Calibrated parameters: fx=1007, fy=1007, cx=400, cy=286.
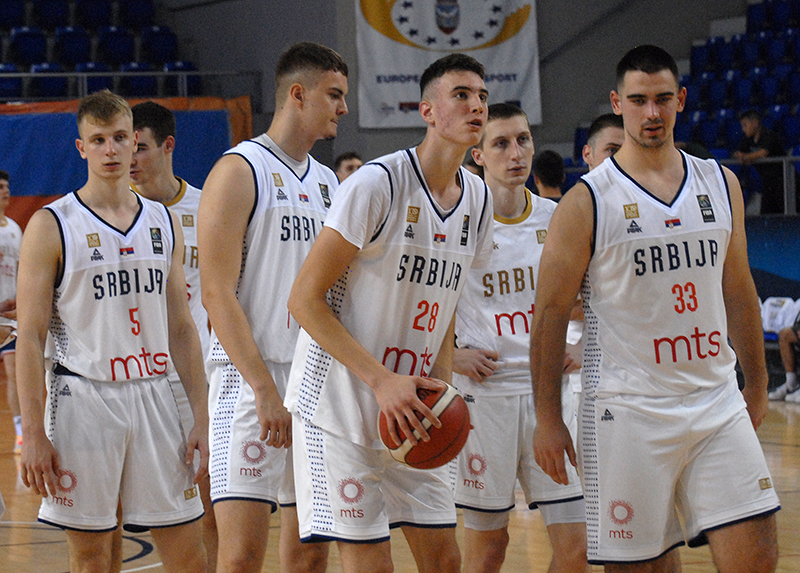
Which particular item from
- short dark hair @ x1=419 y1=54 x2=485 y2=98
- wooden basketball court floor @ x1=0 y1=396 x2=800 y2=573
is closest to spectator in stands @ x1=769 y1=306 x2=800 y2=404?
wooden basketball court floor @ x1=0 y1=396 x2=800 y2=573

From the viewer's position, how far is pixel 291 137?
3.94 metres

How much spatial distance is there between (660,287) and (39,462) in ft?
7.41

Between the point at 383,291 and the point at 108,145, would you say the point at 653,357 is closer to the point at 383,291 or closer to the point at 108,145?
the point at 383,291

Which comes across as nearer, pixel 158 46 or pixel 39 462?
pixel 39 462

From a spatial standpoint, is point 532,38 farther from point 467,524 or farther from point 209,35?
point 467,524

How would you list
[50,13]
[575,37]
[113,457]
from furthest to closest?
[50,13] < [575,37] < [113,457]

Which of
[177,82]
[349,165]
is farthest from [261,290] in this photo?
[177,82]

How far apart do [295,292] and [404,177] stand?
538 mm

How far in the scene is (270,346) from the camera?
3.74 meters

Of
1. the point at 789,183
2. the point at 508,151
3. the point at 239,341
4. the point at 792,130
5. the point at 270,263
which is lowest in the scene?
the point at 239,341

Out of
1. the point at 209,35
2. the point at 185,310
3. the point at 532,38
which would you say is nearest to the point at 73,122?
the point at 209,35

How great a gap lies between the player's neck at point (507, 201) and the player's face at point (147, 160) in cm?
164

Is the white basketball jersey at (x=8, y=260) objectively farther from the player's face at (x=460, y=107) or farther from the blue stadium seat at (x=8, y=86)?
the blue stadium seat at (x=8, y=86)

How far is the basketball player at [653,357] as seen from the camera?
10.9ft
